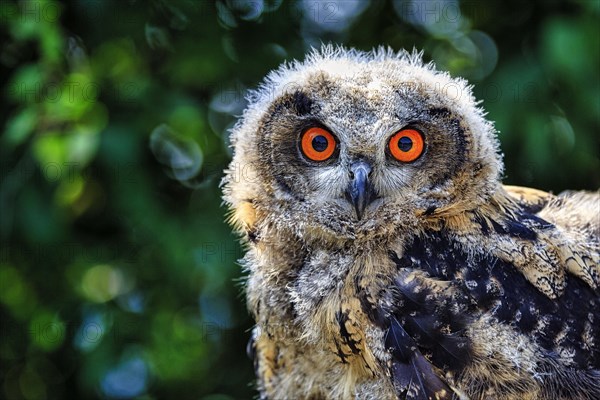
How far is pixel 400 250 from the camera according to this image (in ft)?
5.98

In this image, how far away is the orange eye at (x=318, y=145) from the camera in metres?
1.98

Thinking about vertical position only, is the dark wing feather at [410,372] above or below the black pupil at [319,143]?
below

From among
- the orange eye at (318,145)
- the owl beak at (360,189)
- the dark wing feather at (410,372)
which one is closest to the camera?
the dark wing feather at (410,372)

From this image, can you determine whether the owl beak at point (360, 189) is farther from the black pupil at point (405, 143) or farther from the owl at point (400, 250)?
the black pupil at point (405, 143)

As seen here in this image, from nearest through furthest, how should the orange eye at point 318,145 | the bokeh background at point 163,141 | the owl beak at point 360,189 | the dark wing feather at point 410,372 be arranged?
the dark wing feather at point 410,372 < the owl beak at point 360,189 < the orange eye at point 318,145 < the bokeh background at point 163,141

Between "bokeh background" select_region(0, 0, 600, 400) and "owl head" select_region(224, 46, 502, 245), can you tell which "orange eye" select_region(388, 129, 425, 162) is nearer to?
"owl head" select_region(224, 46, 502, 245)

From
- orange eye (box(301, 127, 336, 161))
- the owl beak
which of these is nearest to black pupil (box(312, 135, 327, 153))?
orange eye (box(301, 127, 336, 161))

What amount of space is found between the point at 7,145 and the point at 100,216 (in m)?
0.62

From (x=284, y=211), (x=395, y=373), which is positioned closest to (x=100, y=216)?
(x=284, y=211)

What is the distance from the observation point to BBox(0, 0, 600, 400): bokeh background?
8.78 ft

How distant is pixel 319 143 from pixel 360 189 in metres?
0.22

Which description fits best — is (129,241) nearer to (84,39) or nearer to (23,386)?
(84,39)

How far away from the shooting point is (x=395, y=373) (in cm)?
169

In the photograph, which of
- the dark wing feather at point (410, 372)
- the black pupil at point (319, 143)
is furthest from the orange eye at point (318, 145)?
the dark wing feather at point (410, 372)
